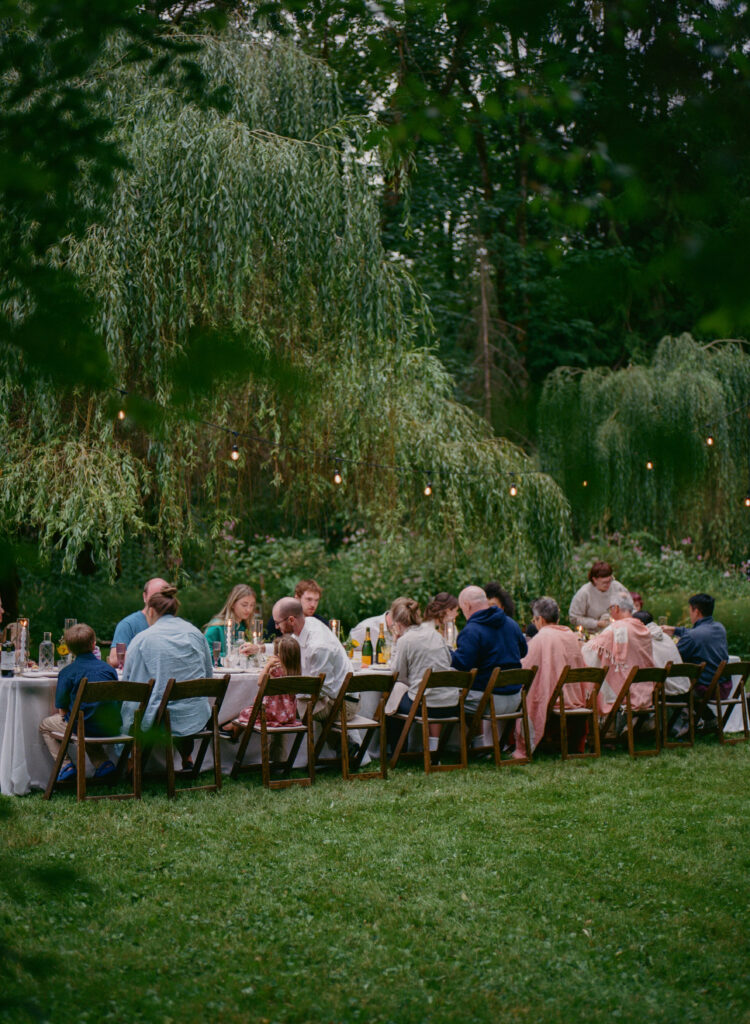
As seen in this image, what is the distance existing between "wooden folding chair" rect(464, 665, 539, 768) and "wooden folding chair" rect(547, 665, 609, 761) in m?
0.22

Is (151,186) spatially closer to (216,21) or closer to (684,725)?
(684,725)

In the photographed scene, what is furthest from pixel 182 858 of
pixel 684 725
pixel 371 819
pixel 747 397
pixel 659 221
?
pixel 747 397

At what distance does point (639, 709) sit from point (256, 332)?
4.36 meters

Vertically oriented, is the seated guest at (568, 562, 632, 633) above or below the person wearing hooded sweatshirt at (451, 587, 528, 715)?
above

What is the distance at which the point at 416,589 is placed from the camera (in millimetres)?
14750

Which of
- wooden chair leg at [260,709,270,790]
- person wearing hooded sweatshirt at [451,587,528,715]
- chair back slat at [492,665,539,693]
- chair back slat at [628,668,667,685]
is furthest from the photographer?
chair back slat at [628,668,667,685]

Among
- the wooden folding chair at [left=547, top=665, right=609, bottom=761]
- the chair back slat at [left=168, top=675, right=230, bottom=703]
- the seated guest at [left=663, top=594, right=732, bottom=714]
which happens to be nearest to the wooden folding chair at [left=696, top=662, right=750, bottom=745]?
the seated guest at [left=663, top=594, right=732, bottom=714]

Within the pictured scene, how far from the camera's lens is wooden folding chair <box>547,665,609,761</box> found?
309 inches

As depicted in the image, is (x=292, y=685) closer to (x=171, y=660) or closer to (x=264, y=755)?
(x=264, y=755)

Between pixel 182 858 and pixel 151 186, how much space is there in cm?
619

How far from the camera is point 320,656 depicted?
7.21 m

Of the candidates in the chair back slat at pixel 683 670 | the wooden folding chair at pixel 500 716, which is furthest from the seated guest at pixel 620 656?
the wooden folding chair at pixel 500 716

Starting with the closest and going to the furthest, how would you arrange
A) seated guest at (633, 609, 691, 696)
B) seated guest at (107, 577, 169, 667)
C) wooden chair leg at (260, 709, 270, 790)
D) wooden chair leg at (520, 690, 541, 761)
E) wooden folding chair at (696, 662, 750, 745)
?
wooden chair leg at (260, 709, 270, 790), seated guest at (107, 577, 169, 667), wooden chair leg at (520, 690, 541, 761), wooden folding chair at (696, 662, 750, 745), seated guest at (633, 609, 691, 696)

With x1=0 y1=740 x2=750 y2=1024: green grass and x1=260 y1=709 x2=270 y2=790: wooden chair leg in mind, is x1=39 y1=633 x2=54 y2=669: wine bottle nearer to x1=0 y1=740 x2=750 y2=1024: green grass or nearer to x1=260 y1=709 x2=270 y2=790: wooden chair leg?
x1=0 y1=740 x2=750 y2=1024: green grass
